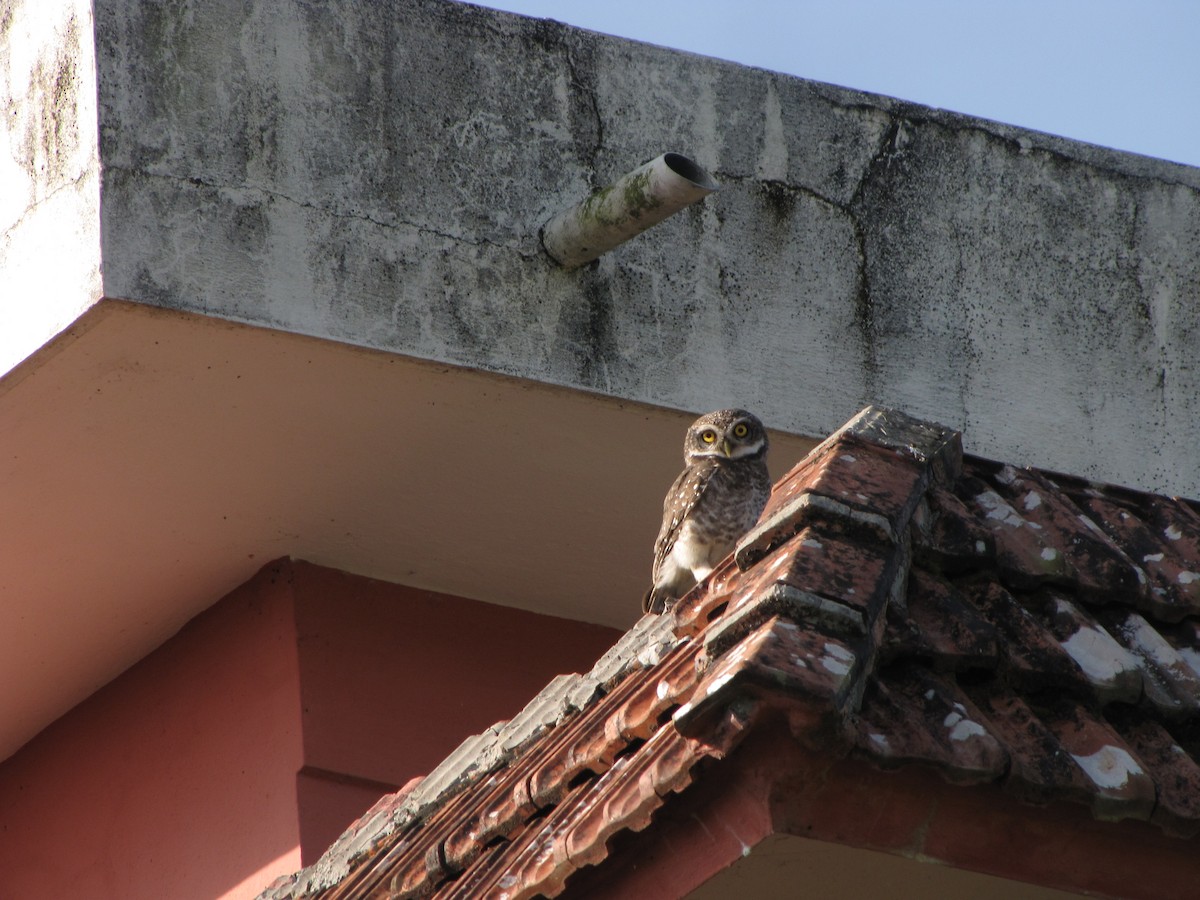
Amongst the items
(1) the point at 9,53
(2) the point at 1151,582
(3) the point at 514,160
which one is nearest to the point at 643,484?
(3) the point at 514,160

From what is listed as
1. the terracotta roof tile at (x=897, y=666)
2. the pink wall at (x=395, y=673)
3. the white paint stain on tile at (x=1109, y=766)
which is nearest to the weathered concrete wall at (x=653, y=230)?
the pink wall at (x=395, y=673)

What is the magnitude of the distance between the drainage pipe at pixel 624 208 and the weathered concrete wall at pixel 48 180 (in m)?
1.62

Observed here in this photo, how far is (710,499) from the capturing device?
6.74m

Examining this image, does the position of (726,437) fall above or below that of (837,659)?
below

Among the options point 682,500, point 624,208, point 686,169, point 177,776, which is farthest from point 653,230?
point 177,776

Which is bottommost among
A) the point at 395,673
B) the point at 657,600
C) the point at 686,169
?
the point at 395,673

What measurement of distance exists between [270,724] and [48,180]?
229 cm

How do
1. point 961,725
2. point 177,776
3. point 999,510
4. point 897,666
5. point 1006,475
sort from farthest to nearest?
1. point 177,776
2. point 1006,475
3. point 999,510
4. point 897,666
5. point 961,725

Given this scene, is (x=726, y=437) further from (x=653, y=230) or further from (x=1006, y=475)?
(x=1006, y=475)

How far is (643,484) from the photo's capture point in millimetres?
7750

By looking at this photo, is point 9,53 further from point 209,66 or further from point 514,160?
point 514,160

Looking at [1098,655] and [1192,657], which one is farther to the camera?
[1192,657]

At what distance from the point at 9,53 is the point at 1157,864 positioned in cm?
533

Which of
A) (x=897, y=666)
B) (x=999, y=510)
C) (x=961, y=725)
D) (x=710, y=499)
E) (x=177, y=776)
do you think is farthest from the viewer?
(x=177, y=776)
